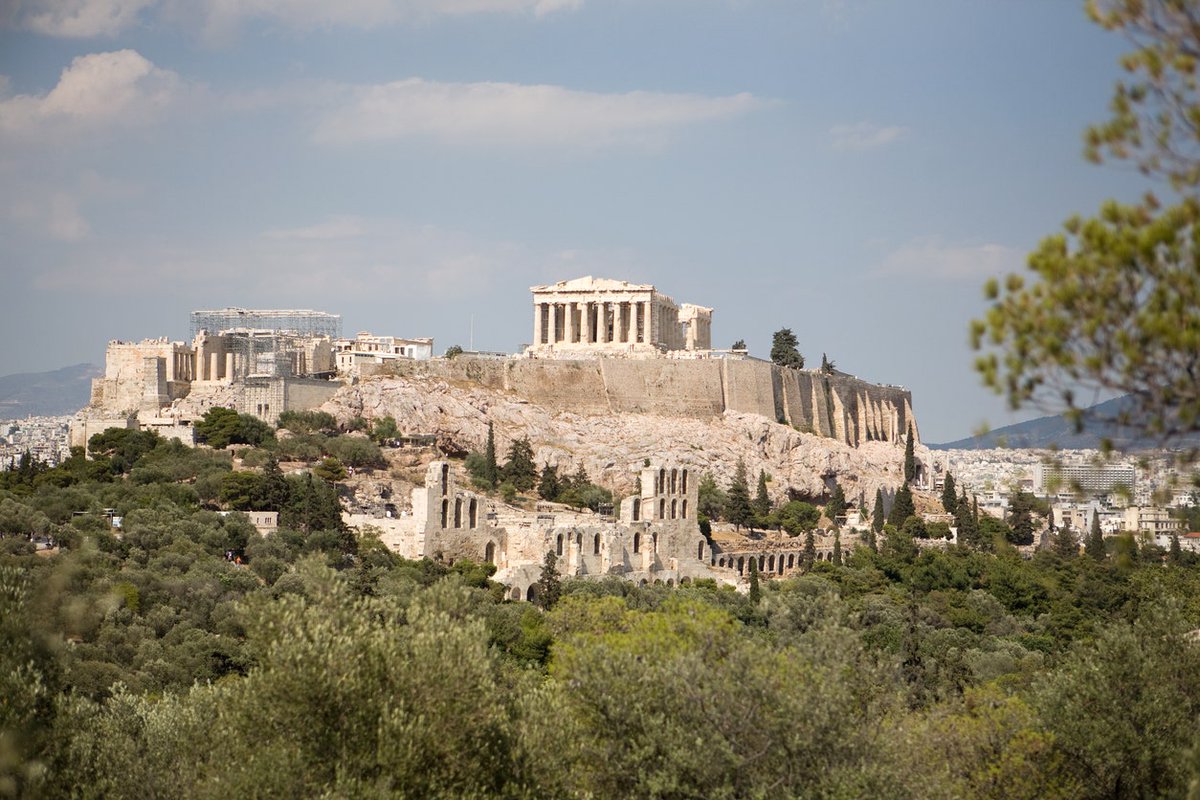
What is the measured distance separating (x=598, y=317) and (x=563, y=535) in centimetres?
3837

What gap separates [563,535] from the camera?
49.9 metres

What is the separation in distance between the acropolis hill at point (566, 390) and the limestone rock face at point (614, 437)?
0.09 metres

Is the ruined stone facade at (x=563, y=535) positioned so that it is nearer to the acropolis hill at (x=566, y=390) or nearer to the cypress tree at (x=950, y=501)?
the acropolis hill at (x=566, y=390)

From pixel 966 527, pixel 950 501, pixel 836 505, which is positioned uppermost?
pixel 950 501

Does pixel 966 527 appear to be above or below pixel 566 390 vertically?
below

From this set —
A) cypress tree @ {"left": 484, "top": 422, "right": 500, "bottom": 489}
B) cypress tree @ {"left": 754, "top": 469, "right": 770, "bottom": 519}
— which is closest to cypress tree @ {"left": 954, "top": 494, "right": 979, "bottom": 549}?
cypress tree @ {"left": 754, "top": 469, "right": 770, "bottom": 519}

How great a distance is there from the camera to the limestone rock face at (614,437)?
237ft

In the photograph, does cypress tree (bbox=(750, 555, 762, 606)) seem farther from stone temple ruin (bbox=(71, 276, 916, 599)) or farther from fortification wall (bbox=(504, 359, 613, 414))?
fortification wall (bbox=(504, 359, 613, 414))

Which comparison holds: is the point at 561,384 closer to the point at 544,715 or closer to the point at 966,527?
the point at 966,527

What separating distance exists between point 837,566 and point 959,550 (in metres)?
7.60

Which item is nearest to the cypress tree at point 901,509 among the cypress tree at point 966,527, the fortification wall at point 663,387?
the cypress tree at point 966,527

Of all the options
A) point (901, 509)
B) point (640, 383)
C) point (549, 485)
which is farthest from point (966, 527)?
point (640, 383)

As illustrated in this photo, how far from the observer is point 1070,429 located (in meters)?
12.0

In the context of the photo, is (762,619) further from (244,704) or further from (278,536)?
(244,704)
